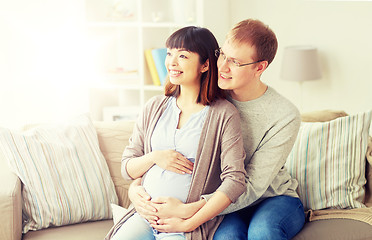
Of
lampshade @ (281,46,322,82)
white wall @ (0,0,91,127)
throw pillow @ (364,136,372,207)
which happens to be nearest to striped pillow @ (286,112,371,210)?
throw pillow @ (364,136,372,207)

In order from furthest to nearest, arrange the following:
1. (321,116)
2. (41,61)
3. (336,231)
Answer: (41,61)
(321,116)
(336,231)

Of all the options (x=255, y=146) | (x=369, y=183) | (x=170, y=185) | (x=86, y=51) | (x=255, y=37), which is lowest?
(x=369, y=183)

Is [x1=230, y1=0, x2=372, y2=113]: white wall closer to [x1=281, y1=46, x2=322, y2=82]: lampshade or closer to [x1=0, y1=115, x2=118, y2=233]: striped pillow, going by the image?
[x1=281, y1=46, x2=322, y2=82]: lampshade

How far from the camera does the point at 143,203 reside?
1.93 metres

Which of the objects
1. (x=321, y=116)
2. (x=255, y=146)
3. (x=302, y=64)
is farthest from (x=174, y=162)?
(x=302, y=64)

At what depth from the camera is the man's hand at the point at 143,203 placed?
1.90m

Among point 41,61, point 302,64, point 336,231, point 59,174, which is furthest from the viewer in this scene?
point 41,61

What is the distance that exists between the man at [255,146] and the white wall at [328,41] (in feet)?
5.42

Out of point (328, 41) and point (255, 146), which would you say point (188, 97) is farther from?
point (328, 41)

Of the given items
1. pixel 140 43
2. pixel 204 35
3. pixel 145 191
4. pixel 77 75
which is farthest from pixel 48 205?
pixel 77 75

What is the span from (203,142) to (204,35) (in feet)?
1.22

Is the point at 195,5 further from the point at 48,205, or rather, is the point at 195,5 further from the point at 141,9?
the point at 48,205

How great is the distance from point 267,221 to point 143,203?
0.43 meters

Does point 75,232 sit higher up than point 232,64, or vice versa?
point 232,64
